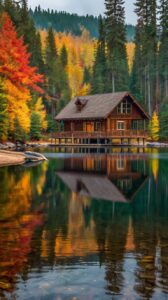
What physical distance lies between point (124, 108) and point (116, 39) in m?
23.8

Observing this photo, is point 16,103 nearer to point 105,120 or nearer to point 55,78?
point 105,120

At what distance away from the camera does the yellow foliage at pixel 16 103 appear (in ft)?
137

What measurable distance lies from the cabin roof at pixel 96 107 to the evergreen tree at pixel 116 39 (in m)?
15.0

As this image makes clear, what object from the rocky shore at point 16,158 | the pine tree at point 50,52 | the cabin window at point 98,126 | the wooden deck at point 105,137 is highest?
the pine tree at point 50,52

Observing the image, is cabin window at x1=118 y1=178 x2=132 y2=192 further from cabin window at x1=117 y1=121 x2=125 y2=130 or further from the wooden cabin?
cabin window at x1=117 y1=121 x2=125 y2=130

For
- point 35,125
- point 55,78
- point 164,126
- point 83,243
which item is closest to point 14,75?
point 35,125

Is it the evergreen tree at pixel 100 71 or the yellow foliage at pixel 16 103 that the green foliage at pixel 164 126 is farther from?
the yellow foliage at pixel 16 103

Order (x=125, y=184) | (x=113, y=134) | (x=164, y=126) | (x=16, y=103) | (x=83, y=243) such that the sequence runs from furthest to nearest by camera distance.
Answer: (x=164, y=126) → (x=113, y=134) → (x=16, y=103) → (x=125, y=184) → (x=83, y=243)

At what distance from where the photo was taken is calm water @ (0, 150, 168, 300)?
21.5 ft

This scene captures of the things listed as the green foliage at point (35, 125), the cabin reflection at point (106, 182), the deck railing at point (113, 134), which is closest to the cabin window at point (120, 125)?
the deck railing at point (113, 134)

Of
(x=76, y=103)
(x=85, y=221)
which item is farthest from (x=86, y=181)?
(x=76, y=103)

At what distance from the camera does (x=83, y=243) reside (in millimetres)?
8953

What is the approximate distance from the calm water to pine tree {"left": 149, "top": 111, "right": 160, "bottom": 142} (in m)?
45.0

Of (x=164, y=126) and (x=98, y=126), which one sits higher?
(x=98, y=126)
